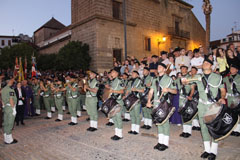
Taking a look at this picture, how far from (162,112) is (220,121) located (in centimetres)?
142

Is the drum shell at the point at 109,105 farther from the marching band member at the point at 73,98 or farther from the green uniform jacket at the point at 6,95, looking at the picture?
the green uniform jacket at the point at 6,95

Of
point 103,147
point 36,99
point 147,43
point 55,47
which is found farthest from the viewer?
point 55,47

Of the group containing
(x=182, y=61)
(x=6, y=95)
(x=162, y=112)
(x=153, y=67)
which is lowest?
(x=162, y=112)

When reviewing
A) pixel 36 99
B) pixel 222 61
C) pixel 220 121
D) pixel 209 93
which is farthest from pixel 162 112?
pixel 36 99

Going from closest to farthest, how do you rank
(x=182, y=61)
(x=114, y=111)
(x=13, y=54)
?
(x=114, y=111) < (x=182, y=61) < (x=13, y=54)

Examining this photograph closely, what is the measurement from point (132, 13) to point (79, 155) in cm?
2073

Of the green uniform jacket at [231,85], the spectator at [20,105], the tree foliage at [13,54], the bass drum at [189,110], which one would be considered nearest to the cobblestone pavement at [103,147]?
the bass drum at [189,110]

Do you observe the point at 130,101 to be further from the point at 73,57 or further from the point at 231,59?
the point at 73,57

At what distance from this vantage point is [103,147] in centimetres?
592

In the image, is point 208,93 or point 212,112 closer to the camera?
point 212,112

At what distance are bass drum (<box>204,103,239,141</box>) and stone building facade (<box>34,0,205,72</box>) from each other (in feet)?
53.5

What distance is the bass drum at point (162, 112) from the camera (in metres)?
5.08

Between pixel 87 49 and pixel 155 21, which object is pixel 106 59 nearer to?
pixel 87 49

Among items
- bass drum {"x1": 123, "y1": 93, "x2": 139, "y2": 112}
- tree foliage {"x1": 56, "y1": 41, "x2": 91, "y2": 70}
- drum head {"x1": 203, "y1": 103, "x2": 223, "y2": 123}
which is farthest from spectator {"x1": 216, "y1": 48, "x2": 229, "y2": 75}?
tree foliage {"x1": 56, "y1": 41, "x2": 91, "y2": 70}
